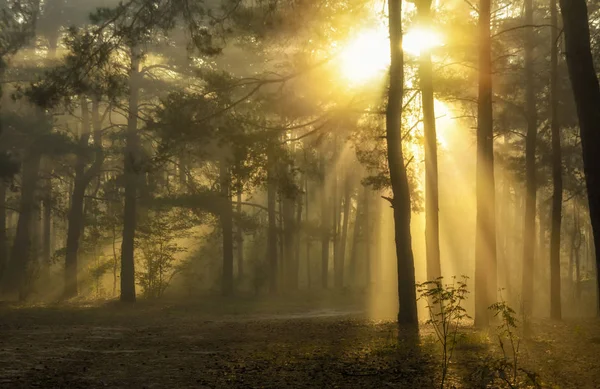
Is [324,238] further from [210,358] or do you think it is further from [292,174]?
[210,358]

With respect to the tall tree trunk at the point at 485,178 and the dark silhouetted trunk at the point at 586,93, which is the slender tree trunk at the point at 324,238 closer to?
the tall tree trunk at the point at 485,178

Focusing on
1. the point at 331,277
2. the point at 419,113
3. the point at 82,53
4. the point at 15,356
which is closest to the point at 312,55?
the point at 419,113

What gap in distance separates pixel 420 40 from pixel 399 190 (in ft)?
18.4

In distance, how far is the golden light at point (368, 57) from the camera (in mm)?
18625

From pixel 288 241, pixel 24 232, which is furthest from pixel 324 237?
pixel 24 232

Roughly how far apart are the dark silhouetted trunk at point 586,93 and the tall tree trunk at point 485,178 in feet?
20.9

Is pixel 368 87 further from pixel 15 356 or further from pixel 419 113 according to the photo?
pixel 15 356

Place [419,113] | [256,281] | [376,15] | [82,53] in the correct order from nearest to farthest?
[82,53] < [376,15] < [419,113] < [256,281]

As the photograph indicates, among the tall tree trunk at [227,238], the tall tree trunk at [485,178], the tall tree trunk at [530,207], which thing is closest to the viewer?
the tall tree trunk at [485,178]

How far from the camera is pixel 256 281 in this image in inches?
1446

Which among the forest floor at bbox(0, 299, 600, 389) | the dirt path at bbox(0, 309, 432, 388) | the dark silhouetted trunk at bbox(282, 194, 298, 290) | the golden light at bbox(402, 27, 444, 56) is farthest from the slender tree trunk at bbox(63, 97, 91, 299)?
the golden light at bbox(402, 27, 444, 56)

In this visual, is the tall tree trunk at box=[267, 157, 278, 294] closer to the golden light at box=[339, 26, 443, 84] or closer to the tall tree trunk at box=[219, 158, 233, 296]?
the tall tree trunk at box=[219, 158, 233, 296]

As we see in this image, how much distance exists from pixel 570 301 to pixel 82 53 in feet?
104

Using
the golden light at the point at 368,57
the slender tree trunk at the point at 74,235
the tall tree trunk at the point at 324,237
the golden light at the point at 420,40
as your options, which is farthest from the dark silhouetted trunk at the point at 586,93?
the tall tree trunk at the point at 324,237
